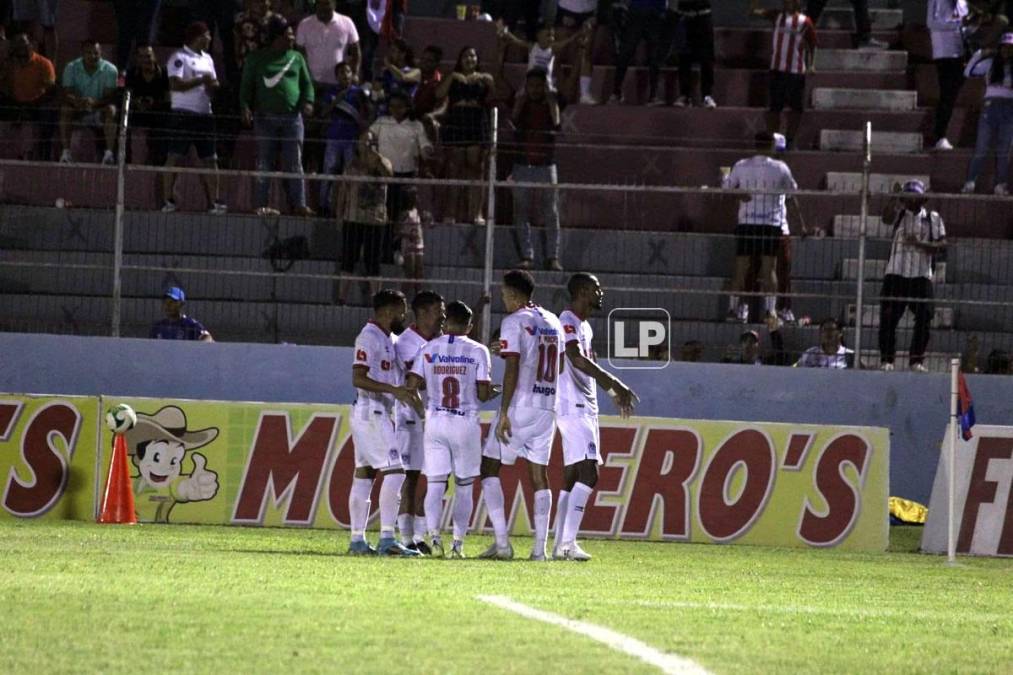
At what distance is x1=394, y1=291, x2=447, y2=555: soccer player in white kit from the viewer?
1427 cm

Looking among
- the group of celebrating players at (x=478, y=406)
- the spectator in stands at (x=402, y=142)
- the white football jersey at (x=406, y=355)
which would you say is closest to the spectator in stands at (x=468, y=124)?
the spectator in stands at (x=402, y=142)

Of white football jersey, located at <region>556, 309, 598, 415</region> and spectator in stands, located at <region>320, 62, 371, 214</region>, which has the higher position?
spectator in stands, located at <region>320, 62, 371, 214</region>

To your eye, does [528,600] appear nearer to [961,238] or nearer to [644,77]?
[961,238]

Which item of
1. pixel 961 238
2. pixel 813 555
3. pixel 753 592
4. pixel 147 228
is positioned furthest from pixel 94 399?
pixel 961 238

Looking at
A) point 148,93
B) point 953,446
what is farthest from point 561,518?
point 148,93

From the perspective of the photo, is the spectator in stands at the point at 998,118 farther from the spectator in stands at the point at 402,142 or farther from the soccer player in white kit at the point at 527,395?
the soccer player in white kit at the point at 527,395

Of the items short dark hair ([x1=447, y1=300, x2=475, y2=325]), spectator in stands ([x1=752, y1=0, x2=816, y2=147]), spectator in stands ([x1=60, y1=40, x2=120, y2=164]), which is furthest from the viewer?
spectator in stands ([x1=752, y1=0, x2=816, y2=147])

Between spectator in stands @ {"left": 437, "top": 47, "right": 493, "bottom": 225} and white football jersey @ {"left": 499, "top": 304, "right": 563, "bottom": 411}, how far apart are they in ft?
21.1

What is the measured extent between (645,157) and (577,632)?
15460mm

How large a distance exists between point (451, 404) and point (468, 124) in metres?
8.41

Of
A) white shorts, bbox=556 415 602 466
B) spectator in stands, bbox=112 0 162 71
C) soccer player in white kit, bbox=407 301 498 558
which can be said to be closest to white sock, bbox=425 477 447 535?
soccer player in white kit, bbox=407 301 498 558

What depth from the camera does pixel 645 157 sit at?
23453mm

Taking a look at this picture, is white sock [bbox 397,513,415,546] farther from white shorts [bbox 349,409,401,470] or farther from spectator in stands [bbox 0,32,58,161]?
spectator in stands [bbox 0,32,58,161]

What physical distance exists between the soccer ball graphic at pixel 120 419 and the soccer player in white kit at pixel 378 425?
13.6 ft
